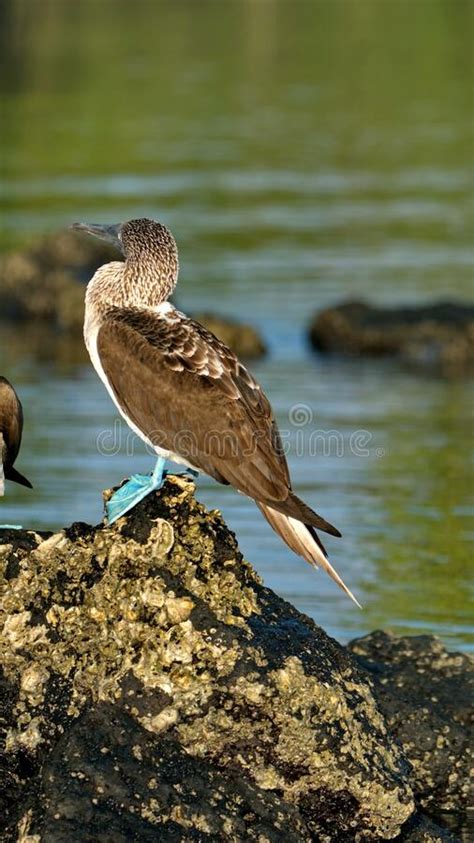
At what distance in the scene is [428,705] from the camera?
8875 mm

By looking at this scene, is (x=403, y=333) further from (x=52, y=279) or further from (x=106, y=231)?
(x=106, y=231)

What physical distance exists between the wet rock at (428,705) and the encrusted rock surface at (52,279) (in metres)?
13.3

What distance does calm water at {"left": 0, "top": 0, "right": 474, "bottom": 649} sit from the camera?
1358 centimetres

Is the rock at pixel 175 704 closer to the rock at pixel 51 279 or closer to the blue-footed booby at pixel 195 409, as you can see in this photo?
the blue-footed booby at pixel 195 409

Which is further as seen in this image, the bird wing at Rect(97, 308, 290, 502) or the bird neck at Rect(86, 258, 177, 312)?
the bird neck at Rect(86, 258, 177, 312)

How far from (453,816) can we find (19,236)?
2089 centimetres

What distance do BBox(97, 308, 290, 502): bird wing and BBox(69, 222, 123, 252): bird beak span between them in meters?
0.97

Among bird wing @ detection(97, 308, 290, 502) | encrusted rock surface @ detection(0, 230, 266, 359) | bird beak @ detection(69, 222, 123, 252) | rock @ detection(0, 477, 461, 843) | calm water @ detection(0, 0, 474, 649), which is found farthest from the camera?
encrusted rock surface @ detection(0, 230, 266, 359)

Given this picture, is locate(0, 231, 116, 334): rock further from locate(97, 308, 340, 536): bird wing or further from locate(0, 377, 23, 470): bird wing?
locate(97, 308, 340, 536): bird wing

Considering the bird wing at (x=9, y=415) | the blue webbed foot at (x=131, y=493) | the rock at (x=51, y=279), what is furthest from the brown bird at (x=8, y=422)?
the rock at (x=51, y=279)

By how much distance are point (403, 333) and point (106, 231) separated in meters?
11.7

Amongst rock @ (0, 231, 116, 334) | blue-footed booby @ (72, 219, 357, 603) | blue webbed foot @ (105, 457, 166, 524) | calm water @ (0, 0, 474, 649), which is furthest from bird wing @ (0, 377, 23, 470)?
rock @ (0, 231, 116, 334)

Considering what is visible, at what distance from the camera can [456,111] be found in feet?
140

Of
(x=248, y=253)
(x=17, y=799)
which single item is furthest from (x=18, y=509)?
(x=248, y=253)
